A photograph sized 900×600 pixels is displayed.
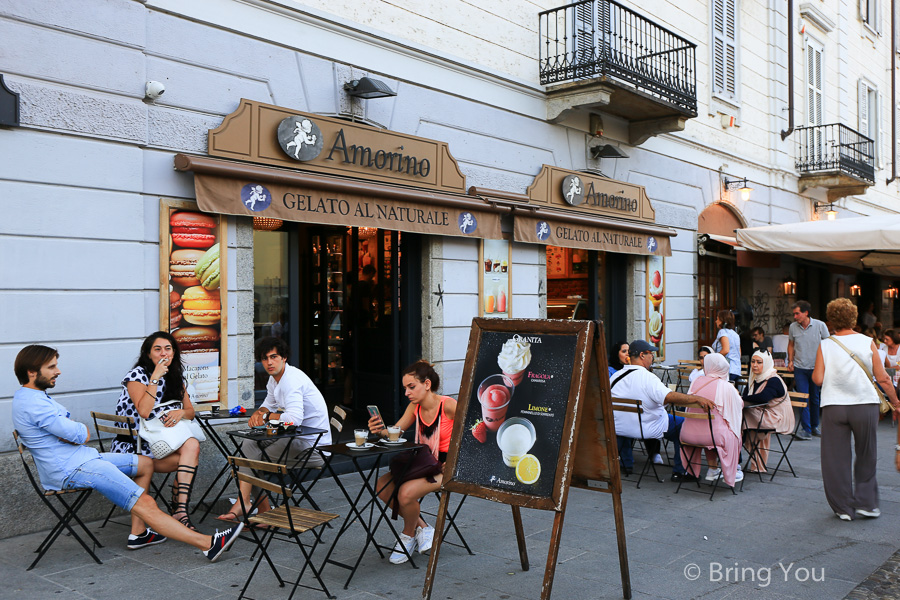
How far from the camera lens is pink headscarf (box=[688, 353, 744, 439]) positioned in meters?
6.66

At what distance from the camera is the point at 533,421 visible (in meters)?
4.21

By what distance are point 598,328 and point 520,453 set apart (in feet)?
2.65

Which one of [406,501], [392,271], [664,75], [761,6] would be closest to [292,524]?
[406,501]

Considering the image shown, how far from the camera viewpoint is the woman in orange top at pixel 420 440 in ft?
16.2

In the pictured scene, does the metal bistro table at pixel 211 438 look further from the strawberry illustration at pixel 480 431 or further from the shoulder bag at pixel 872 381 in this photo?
the shoulder bag at pixel 872 381

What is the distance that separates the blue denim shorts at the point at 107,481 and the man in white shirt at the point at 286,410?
0.96 metres

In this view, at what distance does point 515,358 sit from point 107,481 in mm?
2727

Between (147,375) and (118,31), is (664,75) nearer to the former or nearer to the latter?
(118,31)

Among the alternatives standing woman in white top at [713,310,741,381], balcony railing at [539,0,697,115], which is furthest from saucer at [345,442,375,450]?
balcony railing at [539,0,697,115]

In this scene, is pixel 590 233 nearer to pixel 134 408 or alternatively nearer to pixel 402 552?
pixel 402 552

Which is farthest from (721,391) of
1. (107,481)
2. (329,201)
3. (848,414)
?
(107,481)

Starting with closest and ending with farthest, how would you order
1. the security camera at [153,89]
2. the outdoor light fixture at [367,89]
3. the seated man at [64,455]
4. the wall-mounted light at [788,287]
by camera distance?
1. the seated man at [64,455]
2. the security camera at [153,89]
3. the outdoor light fixture at [367,89]
4. the wall-mounted light at [788,287]

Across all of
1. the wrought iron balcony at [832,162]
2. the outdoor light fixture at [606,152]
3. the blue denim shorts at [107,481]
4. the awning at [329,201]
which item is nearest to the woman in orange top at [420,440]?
the blue denim shorts at [107,481]

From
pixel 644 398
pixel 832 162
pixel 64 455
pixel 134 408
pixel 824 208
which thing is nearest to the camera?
pixel 64 455
